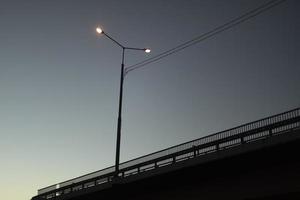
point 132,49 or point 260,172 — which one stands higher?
point 132,49

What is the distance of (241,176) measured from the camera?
24.0 m

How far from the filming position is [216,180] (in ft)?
82.5

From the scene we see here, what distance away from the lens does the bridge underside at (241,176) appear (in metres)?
21.4

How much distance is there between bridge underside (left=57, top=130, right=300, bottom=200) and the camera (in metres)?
21.4

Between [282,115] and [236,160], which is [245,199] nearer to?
[236,160]

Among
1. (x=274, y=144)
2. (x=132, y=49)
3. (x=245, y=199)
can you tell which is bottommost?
(x=245, y=199)

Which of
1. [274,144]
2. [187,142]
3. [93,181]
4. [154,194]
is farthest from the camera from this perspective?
[93,181]

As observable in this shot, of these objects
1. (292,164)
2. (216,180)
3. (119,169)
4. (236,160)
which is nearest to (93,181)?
(119,169)

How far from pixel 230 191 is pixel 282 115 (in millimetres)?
4815

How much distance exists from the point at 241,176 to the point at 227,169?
28.4 inches

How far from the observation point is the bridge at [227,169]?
2130 cm

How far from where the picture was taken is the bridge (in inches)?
838

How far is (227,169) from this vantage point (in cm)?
2402

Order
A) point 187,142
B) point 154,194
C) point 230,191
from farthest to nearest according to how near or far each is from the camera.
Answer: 1. point 154,194
2. point 187,142
3. point 230,191
